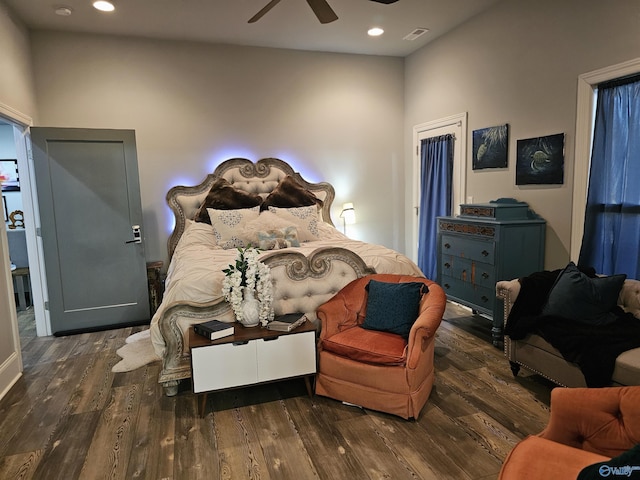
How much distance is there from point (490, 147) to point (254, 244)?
2587 mm

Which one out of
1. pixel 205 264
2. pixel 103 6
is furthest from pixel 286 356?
pixel 103 6

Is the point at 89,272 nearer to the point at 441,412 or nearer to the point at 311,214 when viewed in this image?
the point at 311,214

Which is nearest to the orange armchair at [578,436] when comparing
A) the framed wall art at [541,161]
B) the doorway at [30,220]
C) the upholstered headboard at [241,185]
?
the framed wall art at [541,161]

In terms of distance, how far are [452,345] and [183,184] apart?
3.46 metres

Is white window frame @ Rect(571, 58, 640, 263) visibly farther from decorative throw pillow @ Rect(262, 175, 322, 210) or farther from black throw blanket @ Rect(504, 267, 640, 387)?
decorative throw pillow @ Rect(262, 175, 322, 210)

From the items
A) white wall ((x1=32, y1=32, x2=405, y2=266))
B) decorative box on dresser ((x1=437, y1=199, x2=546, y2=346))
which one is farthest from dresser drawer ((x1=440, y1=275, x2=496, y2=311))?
white wall ((x1=32, y1=32, x2=405, y2=266))

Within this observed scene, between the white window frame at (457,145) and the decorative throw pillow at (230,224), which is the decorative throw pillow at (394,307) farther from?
the white window frame at (457,145)

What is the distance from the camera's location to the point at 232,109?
5102 mm

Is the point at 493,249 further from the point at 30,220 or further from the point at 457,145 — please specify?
the point at 30,220

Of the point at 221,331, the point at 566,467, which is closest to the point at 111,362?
the point at 221,331

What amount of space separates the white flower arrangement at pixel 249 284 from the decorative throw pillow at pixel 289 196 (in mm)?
2026

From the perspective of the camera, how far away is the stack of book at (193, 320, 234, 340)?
104 inches

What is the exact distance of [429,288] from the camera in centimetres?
299

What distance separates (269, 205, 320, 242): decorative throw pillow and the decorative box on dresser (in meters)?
1.45
